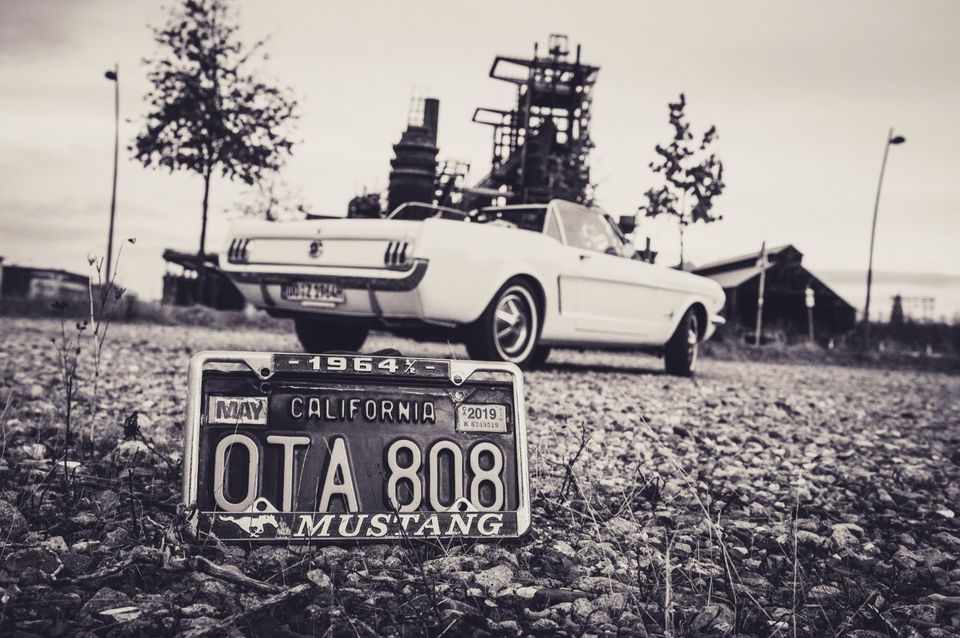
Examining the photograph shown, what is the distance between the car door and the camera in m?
6.61

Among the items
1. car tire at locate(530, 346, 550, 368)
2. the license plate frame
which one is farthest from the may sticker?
car tire at locate(530, 346, 550, 368)

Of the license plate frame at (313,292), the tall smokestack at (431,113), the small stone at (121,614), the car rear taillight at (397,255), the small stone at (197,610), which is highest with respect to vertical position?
the tall smokestack at (431,113)

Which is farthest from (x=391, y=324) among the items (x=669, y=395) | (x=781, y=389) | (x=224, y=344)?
(x=781, y=389)

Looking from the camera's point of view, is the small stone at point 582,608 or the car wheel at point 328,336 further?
the car wheel at point 328,336

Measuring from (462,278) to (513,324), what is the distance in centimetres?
80

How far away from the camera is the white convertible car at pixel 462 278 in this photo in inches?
206

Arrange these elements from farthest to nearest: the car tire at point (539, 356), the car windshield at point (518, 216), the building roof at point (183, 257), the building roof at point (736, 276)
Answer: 1. the building roof at point (736, 276)
2. the building roof at point (183, 257)
3. the car tire at point (539, 356)
4. the car windshield at point (518, 216)

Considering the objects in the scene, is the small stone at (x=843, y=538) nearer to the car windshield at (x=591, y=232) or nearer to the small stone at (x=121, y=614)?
the small stone at (x=121, y=614)

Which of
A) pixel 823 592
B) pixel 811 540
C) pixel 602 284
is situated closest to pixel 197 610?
pixel 823 592

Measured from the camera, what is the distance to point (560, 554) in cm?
208

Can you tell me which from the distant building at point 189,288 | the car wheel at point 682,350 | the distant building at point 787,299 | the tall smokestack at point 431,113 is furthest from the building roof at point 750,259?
the car wheel at point 682,350

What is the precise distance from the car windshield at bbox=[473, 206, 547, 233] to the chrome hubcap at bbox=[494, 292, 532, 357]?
2.70ft

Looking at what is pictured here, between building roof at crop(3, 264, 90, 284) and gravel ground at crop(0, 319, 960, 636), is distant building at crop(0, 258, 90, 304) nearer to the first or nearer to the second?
building roof at crop(3, 264, 90, 284)

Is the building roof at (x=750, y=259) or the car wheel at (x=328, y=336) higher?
the building roof at (x=750, y=259)
